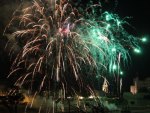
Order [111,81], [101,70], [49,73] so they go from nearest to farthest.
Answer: [49,73]
[101,70]
[111,81]

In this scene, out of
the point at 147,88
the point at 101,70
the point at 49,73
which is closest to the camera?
the point at 49,73

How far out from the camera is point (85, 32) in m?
37.1

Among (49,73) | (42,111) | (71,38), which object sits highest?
(71,38)

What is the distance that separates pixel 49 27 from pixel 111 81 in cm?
2122

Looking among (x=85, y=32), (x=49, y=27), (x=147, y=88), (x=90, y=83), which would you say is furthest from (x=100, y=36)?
(x=147, y=88)

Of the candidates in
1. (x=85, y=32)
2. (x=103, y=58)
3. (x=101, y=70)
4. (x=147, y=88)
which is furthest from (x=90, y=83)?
(x=147, y=88)

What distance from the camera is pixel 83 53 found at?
37375mm

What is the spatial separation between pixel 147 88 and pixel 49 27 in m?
50.8

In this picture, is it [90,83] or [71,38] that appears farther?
[90,83]

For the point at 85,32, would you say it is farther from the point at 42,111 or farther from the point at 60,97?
the point at 42,111

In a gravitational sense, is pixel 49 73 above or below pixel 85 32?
below

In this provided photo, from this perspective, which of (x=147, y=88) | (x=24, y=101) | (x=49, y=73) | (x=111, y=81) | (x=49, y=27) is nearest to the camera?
(x=49, y=27)

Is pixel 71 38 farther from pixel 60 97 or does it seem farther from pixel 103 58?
pixel 60 97

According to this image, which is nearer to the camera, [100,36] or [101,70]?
[100,36]
